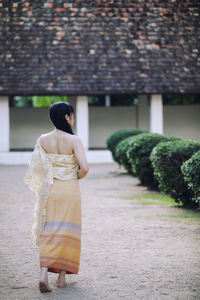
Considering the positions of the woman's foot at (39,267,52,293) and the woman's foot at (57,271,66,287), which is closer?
the woman's foot at (39,267,52,293)

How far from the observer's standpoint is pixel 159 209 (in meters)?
9.84

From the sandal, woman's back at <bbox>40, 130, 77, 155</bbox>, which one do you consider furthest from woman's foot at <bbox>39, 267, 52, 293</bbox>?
woman's back at <bbox>40, 130, 77, 155</bbox>

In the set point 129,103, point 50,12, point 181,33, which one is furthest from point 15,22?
point 129,103

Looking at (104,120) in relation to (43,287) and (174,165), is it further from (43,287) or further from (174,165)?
(43,287)

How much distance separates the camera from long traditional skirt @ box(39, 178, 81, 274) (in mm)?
5098

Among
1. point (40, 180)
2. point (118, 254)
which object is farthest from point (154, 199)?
point (40, 180)

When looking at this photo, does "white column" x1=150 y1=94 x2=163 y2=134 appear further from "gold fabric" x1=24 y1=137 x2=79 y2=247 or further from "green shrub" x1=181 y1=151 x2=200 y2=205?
"gold fabric" x1=24 y1=137 x2=79 y2=247

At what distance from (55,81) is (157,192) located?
9.11m

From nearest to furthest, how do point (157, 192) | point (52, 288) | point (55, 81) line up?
point (52, 288) < point (157, 192) < point (55, 81)

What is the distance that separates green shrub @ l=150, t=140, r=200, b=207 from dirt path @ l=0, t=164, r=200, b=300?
13.5 inches

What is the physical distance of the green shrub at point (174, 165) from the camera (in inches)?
369

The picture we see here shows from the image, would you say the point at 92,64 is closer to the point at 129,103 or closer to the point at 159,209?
the point at 129,103

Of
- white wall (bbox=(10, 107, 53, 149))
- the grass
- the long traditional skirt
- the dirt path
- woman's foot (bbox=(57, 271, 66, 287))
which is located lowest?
white wall (bbox=(10, 107, 53, 149))

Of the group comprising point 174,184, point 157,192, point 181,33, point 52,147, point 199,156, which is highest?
point 181,33
